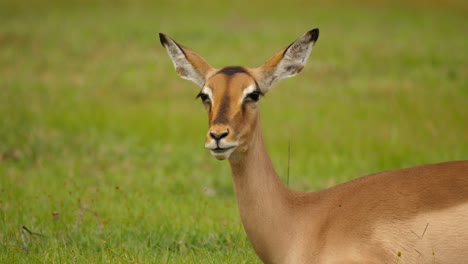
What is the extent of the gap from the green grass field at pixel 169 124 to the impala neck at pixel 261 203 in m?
0.78

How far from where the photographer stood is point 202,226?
822 cm

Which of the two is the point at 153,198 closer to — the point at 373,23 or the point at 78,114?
the point at 78,114

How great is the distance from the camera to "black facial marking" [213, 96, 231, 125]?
19.5 feet

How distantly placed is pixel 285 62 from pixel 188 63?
2.91ft

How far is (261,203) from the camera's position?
6.25 m

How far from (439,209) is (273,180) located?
1.39 meters

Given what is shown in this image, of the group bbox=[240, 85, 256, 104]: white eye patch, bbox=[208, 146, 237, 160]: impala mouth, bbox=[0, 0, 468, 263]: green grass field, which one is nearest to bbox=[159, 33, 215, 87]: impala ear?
bbox=[240, 85, 256, 104]: white eye patch

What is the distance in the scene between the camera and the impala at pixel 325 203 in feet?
18.5

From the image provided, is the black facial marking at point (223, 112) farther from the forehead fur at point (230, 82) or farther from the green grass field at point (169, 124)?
the green grass field at point (169, 124)

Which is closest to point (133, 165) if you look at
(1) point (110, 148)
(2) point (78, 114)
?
(1) point (110, 148)

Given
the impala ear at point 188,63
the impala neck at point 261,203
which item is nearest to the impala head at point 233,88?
the impala ear at point 188,63

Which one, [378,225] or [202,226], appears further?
[202,226]

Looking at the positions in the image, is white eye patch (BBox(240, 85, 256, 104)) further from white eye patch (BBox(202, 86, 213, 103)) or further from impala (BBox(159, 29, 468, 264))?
white eye patch (BBox(202, 86, 213, 103))

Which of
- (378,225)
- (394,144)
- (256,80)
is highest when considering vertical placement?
(256,80)
